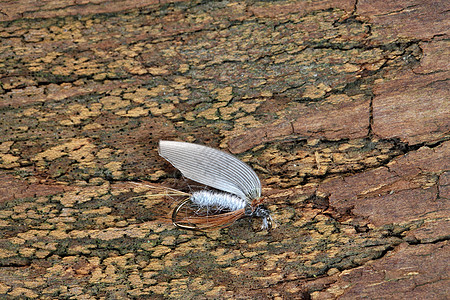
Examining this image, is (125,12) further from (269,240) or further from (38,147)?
(269,240)

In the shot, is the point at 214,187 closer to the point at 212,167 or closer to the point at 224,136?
the point at 212,167

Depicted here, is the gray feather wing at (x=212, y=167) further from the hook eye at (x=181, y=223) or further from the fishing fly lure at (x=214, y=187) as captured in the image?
the hook eye at (x=181, y=223)

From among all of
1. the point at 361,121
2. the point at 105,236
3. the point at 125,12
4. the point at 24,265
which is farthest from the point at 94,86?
the point at 361,121

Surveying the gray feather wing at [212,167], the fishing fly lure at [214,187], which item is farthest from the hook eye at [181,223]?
the gray feather wing at [212,167]

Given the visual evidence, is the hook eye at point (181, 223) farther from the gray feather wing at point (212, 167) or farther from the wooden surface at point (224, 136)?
the gray feather wing at point (212, 167)

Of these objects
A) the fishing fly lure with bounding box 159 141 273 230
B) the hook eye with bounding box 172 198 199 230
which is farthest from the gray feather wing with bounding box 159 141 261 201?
the hook eye with bounding box 172 198 199 230

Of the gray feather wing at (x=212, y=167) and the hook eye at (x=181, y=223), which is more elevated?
the gray feather wing at (x=212, y=167)
